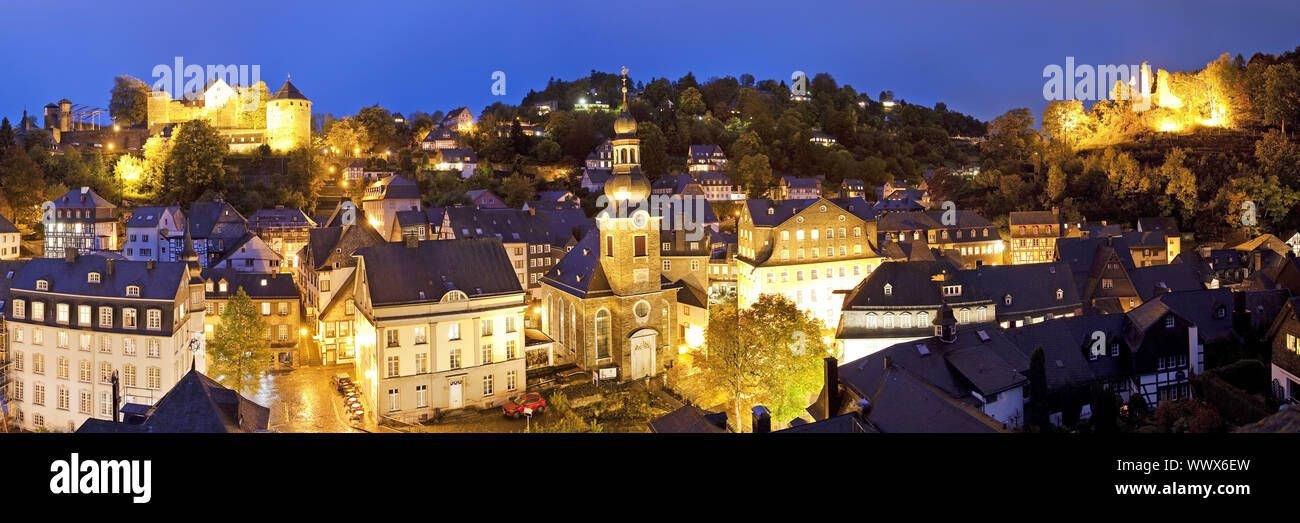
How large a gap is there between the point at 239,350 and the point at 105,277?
4.97 metres

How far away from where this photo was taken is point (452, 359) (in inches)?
1095

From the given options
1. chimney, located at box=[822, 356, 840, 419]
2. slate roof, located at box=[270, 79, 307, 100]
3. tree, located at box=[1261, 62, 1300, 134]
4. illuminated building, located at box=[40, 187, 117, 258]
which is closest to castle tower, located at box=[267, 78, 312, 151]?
slate roof, located at box=[270, 79, 307, 100]

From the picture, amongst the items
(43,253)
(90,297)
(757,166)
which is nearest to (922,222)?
(757,166)

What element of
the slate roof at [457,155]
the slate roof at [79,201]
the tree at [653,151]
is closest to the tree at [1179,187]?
the tree at [653,151]

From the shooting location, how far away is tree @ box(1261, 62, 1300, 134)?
64.5 metres

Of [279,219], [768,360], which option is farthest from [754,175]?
[768,360]

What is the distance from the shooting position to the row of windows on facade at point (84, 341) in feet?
85.2

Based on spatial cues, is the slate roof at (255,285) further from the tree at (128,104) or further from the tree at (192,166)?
the tree at (128,104)

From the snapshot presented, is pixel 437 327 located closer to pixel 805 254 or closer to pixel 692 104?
pixel 805 254

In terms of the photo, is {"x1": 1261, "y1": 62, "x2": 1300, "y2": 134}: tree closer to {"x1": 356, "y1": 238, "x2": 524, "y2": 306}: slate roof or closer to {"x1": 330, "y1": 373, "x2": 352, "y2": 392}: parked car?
{"x1": 356, "y1": 238, "x2": 524, "y2": 306}: slate roof

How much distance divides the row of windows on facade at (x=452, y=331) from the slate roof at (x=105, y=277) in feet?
21.6
